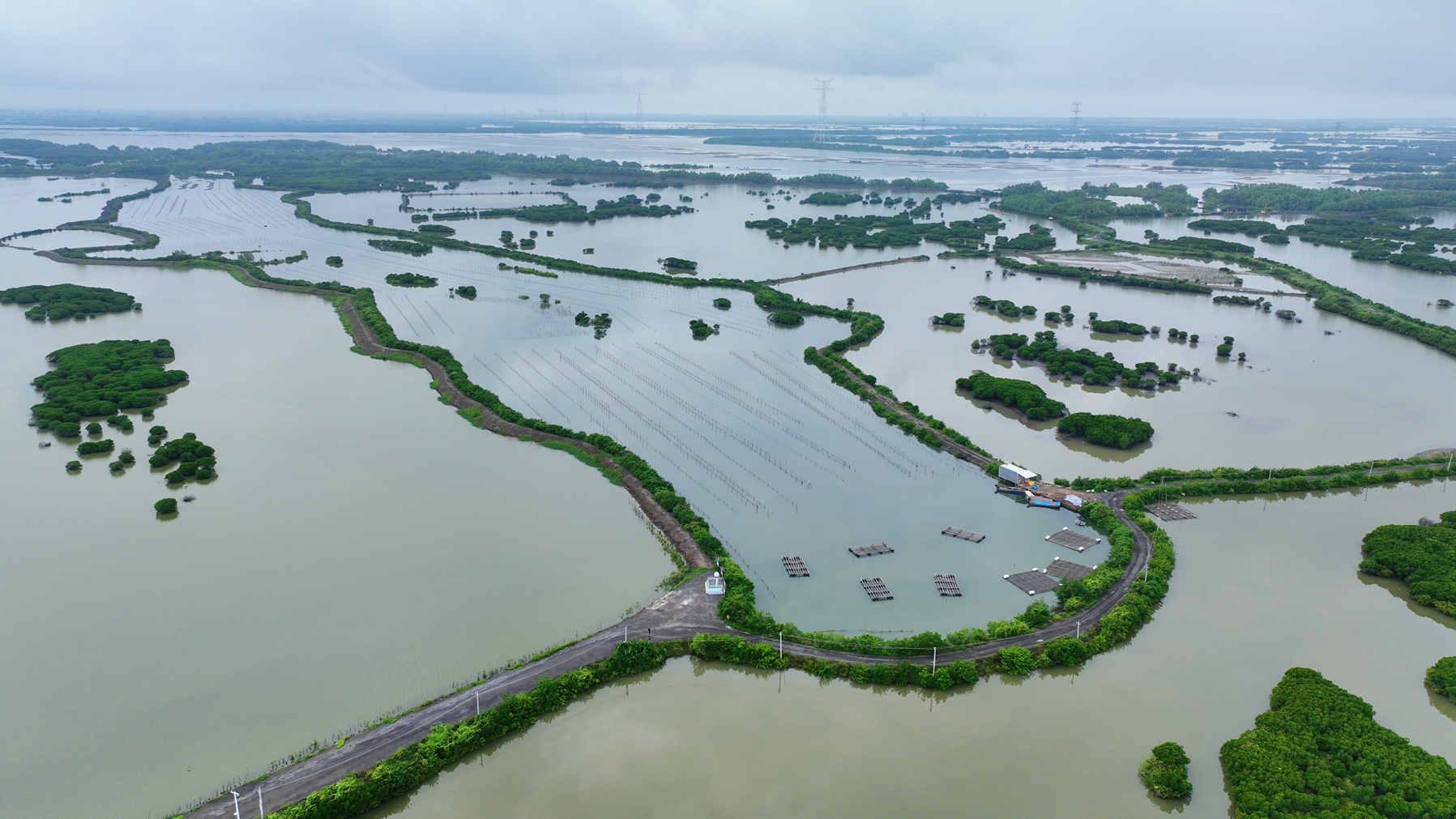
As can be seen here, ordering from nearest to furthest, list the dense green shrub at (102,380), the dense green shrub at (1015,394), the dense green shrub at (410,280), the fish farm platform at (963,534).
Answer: the fish farm platform at (963,534) → the dense green shrub at (102,380) → the dense green shrub at (1015,394) → the dense green shrub at (410,280)

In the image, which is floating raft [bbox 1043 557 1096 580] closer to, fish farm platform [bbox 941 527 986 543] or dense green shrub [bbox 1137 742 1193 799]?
fish farm platform [bbox 941 527 986 543]

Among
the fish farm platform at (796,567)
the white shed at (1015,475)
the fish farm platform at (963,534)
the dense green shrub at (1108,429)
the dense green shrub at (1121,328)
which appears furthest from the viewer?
the dense green shrub at (1121,328)

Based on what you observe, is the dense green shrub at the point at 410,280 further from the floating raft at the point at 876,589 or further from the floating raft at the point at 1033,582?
the floating raft at the point at 1033,582

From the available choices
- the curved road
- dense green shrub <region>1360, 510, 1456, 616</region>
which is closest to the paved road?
the curved road

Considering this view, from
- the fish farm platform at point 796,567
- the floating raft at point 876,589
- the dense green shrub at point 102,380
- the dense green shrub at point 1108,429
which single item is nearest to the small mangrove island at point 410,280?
the dense green shrub at point 102,380

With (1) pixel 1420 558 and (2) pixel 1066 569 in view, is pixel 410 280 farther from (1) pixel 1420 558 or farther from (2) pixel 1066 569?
(1) pixel 1420 558

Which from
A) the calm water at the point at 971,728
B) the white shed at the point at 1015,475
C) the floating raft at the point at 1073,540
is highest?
the white shed at the point at 1015,475

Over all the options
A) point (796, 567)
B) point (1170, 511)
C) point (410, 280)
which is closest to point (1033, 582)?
point (796, 567)
